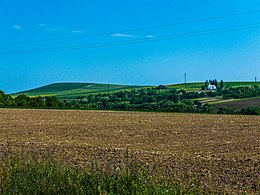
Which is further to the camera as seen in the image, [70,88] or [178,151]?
[70,88]

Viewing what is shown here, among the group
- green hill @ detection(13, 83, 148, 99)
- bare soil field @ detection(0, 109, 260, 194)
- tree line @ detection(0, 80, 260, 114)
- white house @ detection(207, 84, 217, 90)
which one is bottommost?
bare soil field @ detection(0, 109, 260, 194)

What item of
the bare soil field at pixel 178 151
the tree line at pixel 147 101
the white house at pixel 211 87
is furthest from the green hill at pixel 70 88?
the bare soil field at pixel 178 151

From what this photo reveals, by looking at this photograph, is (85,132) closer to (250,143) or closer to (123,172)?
(250,143)

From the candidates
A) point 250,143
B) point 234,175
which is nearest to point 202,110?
point 250,143

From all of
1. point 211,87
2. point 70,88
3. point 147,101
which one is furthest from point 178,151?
point 70,88

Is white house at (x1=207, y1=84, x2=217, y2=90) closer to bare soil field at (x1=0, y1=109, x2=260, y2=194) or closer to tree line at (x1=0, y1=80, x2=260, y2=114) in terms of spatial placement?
tree line at (x1=0, y1=80, x2=260, y2=114)

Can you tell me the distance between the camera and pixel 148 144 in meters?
20.5

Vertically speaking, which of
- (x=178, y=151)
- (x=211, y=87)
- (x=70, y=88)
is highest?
(x=70, y=88)

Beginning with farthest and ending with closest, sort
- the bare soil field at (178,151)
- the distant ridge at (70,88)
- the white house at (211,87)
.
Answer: the distant ridge at (70,88), the white house at (211,87), the bare soil field at (178,151)

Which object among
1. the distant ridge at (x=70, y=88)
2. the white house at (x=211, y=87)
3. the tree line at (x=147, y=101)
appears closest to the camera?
the tree line at (x=147, y=101)

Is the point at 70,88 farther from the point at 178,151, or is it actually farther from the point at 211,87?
the point at 178,151

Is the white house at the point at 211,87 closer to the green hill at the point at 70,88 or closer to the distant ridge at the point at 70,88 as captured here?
the distant ridge at the point at 70,88

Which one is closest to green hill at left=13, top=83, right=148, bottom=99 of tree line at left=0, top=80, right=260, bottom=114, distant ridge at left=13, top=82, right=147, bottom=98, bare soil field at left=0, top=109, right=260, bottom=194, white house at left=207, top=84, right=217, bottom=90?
distant ridge at left=13, top=82, right=147, bottom=98

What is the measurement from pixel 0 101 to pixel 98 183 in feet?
203
